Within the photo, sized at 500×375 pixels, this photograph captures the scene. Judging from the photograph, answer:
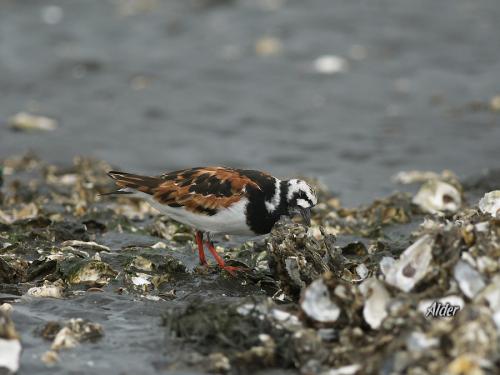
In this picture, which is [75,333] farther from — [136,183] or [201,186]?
[136,183]

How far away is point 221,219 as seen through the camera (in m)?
6.66

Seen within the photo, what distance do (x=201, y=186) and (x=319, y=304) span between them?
2.20 meters

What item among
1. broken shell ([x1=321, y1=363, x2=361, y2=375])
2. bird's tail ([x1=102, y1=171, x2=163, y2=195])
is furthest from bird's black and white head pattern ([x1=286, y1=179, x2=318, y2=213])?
broken shell ([x1=321, y1=363, x2=361, y2=375])

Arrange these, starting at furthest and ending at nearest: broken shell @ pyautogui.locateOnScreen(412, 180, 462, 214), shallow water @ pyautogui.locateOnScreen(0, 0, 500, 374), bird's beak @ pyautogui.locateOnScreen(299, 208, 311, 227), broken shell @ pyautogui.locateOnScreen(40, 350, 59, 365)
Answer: shallow water @ pyautogui.locateOnScreen(0, 0, 500, 374) → broken shell @ pyautogui.locateOnScreen(412, 180, 462, 214) → bird's beak @ pyautogui.locateOnScreen(299, 208, 311, 227) → broken shell @ pyautogui.locateOnScreen(40, 350, 59, 365)

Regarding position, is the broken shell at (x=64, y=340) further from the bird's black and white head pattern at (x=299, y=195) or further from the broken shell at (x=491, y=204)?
the broken shell at (x=491, y=204)

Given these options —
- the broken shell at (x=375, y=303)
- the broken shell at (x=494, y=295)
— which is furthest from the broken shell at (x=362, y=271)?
the broken shell at (x=494, y=295)

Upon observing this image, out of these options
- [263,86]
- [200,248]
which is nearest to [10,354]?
[200,248]

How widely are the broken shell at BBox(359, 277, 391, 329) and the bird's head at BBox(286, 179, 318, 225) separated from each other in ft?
6.63

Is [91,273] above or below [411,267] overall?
below

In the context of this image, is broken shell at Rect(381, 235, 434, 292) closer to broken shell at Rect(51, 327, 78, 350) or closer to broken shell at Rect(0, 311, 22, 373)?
broken shell at Rect(51, 327, 78, 350)

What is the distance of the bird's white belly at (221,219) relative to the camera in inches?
262

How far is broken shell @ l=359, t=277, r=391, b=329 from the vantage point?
15.8 feet

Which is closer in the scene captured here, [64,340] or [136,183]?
[64,340]

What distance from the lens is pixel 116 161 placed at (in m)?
12.3
